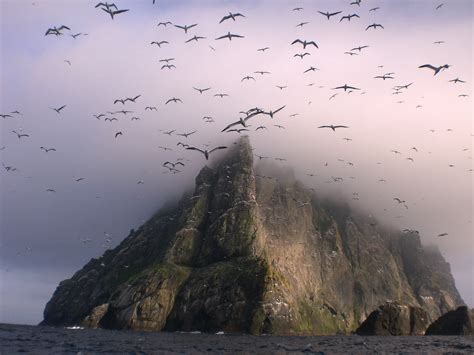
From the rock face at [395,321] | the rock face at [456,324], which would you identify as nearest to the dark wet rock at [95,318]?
the rock face at [395,321]

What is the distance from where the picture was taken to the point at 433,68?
47469 millimetres

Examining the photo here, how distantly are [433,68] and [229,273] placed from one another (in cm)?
14305

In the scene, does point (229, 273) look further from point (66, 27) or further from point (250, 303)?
point (66, 27)

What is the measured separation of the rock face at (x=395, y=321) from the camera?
15100 cm

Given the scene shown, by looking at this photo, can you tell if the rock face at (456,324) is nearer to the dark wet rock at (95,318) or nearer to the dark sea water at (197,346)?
the dark sea water at (197,346)

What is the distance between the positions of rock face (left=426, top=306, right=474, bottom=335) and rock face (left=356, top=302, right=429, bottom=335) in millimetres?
4612

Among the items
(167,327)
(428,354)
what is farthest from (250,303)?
(428,354)

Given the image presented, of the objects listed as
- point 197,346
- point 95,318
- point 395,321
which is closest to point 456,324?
point 395,321

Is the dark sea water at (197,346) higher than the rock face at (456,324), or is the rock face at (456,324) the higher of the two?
the rock face at (456,324)

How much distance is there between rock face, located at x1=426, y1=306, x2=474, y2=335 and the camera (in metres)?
139

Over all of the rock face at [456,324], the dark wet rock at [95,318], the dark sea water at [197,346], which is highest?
the dark wet rock at [95,318]

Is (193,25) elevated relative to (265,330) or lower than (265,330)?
elevated

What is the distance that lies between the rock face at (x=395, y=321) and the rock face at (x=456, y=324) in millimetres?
Answer: 4612

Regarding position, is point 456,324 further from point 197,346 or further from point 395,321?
point 197,346
